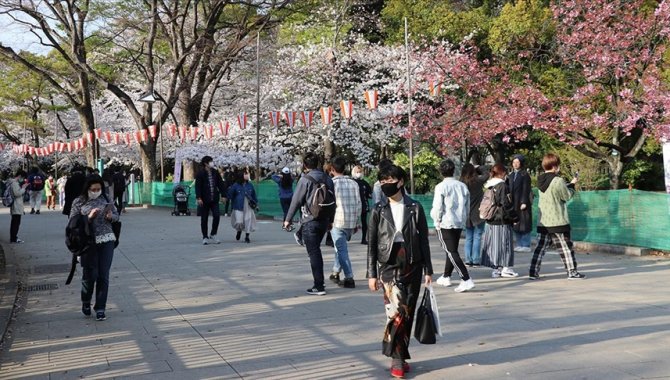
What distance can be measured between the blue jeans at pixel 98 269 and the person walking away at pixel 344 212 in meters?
2.83

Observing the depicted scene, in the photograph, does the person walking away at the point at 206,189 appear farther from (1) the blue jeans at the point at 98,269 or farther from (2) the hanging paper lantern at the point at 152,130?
(2) the hanging paper lantern at the point at 152,130

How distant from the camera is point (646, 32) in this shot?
63.1 ft

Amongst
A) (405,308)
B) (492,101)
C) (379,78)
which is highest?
(379,78)

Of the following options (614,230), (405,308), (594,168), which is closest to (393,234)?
(405,308)

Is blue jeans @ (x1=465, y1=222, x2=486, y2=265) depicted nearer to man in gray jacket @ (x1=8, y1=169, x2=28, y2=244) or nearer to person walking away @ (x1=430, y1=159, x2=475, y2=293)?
person walking away @ (x1=430, y1=159, x2=475, y2=293)

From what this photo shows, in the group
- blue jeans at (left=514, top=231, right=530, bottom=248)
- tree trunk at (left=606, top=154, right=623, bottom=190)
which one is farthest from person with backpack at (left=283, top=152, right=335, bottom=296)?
tree trunk at (left=606, top=154, right=623, bottom=190)

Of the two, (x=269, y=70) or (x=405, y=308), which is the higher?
(x=269, y=70)

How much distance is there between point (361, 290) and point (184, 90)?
26663 mm

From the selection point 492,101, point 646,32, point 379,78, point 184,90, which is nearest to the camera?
point 646,32

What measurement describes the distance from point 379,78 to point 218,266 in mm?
20598

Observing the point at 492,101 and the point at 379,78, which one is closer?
the point at 492,101

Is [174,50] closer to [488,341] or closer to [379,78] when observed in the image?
[379,78]

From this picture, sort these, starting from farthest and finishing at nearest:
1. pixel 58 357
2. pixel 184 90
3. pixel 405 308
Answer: pixel 184 90 < pixel 58 357 < pixel 405 308

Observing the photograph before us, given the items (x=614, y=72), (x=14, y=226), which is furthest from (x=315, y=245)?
(x=614, y=72)
